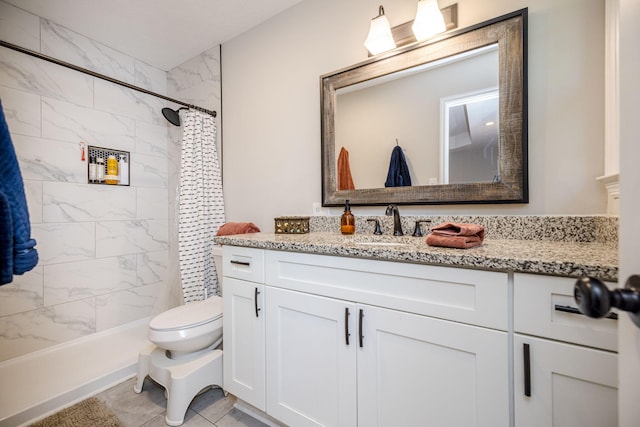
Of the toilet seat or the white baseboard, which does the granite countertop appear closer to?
the toilet seat

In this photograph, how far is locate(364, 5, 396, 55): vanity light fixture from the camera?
1447 millimetres

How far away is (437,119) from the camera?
1.40 meters

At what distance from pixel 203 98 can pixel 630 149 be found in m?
2.75

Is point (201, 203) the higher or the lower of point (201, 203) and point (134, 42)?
the lower

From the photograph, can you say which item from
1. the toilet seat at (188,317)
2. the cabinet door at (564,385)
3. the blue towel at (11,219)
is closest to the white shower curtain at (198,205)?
the toilet seat at (188,317)

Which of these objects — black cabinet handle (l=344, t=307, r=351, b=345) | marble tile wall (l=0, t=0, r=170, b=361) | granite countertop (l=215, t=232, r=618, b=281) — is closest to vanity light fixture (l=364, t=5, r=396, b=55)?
granite countertop (l=215, t=232, r=618, b=281)

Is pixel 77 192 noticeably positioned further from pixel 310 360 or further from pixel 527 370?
pixel 527 370

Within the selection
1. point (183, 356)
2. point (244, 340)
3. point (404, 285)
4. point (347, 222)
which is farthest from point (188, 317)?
point (404, 285)

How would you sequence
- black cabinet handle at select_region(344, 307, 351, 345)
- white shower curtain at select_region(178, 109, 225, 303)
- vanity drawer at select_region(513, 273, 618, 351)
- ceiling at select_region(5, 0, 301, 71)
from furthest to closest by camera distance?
1. white shower curtain at select_region(178, 109, 225, 303)
2. ceiling at select_region(5, 0, 301, 71)
3. black cabinet handle at select_region(344, 307, 351, 345)
4. vanity drawer at select_region(513, 273, 618, 351)

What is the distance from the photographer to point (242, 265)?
1.41m

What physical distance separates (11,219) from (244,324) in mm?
963

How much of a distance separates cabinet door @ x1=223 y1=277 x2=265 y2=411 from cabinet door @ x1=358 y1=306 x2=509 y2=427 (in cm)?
53

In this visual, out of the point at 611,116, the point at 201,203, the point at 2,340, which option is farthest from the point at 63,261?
the point at 611,116

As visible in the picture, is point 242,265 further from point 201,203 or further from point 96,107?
point 96,107
